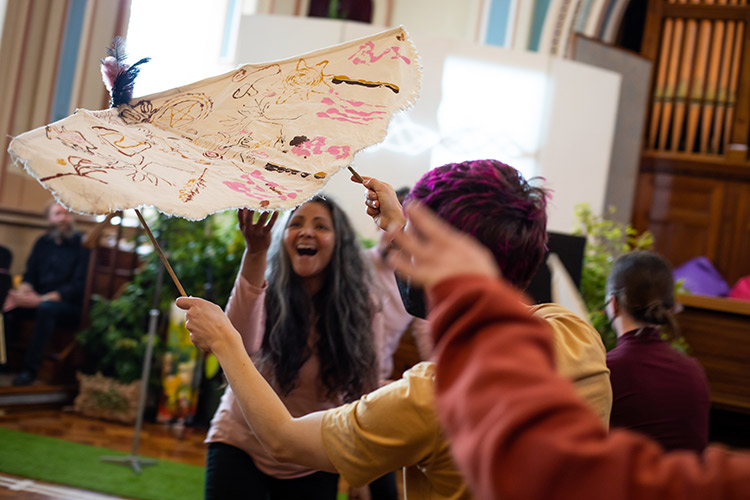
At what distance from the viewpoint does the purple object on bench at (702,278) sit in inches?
306

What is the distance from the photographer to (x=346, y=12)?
8492mm

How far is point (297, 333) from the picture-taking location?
2316mm

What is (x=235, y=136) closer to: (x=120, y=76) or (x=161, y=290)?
(x=120, y=76)

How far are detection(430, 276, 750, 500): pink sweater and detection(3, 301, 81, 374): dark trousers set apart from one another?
584 centimetres

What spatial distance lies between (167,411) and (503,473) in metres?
5.44

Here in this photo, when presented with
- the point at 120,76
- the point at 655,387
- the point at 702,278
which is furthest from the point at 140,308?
the point at 702,278

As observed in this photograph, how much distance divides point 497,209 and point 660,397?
43.7 inches

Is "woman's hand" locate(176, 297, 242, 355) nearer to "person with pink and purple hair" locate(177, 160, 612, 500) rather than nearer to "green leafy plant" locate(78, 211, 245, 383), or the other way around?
"person with pink and purple hair" locate(177, 160, 612, 500)

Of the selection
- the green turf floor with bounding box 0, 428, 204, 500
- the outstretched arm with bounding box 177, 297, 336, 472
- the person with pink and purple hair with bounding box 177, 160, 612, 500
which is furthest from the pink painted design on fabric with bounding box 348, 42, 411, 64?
the green turf floor with bounding box 0, 428, 204, 500

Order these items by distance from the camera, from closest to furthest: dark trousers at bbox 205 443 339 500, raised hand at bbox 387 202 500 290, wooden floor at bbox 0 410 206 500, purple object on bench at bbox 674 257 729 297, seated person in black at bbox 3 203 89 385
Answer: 1. raised hand at bbox 387 202 500 290
2. dark trousers at bbox 205 443 339 500
3. wooden floor at bbox 0 410 206 500
4. seated person in black at bbox 3 203 89 385
5. purple object on bench at bbox 674 257 729 297

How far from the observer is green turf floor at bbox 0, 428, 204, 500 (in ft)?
13.1

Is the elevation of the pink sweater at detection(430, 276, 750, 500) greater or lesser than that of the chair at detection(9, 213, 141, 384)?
greater

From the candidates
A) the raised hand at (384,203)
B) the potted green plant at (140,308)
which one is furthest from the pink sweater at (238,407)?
the potted green plant at (140,308)

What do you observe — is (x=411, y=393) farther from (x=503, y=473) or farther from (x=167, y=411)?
(x=167, y=411)
